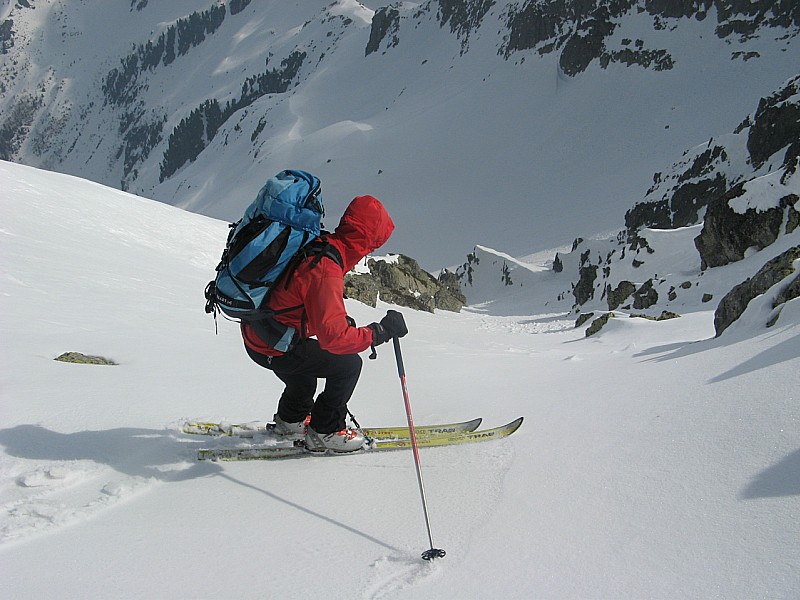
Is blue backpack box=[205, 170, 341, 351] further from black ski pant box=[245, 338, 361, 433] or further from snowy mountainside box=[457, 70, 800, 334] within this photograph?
snowy mountainside box=[457, 70, 800, 334]

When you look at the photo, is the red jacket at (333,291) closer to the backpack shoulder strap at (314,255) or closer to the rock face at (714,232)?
the backpack shoulder strap at (314,255)

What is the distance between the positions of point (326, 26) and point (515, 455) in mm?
158264

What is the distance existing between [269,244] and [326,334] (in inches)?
22.0

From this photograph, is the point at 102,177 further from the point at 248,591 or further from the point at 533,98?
the point at 248,591

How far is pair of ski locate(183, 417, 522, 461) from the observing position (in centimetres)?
354

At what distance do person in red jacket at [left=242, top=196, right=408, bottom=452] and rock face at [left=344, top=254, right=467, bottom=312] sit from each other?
591 inches

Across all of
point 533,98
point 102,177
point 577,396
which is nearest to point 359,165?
point 533,98

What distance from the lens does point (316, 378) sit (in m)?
3.59

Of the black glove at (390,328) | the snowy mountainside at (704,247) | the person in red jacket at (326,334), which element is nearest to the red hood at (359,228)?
the person in red jacket at (326,334)

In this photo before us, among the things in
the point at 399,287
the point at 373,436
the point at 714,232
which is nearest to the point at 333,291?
the point at 373,436

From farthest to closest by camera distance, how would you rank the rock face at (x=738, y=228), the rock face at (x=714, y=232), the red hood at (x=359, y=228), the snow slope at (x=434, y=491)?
the rock face at (x=738, y=228) → the rock face at (x=714, y=232) → the red hood at (x=359, y=228) → the snow slope at (x=434, y=491)

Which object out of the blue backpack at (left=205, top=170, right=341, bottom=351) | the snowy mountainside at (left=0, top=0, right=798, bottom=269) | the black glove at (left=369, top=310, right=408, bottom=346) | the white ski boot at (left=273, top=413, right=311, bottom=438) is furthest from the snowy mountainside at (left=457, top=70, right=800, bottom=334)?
the snowy mountainside at (left=0, top=0, right=798, bottom=269)

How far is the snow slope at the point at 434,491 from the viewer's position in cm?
202

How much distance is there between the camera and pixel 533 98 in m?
84.1
